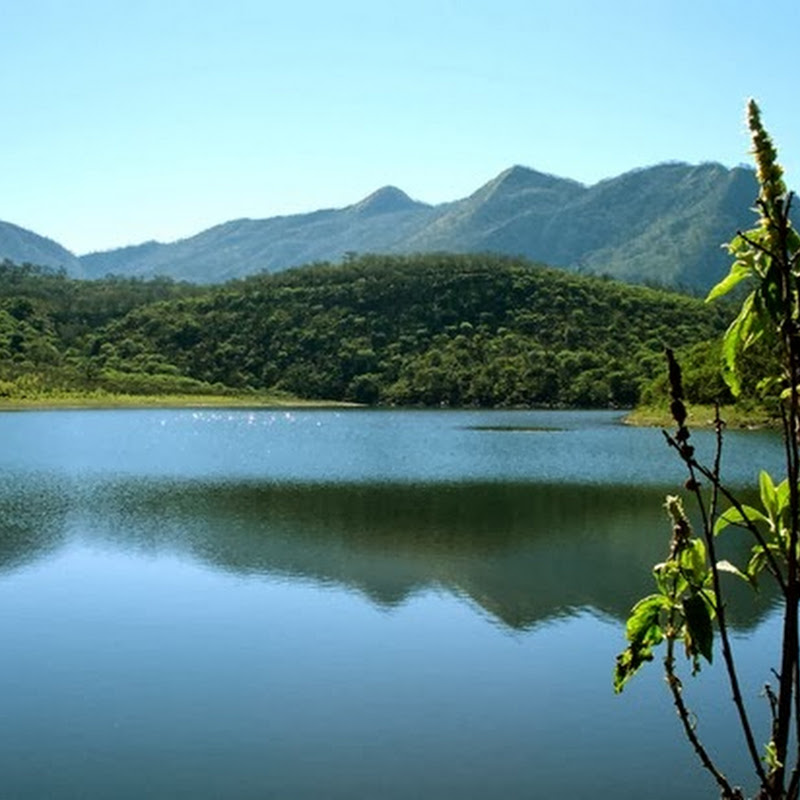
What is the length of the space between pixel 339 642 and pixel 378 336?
14695cm

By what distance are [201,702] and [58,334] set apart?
164 meters

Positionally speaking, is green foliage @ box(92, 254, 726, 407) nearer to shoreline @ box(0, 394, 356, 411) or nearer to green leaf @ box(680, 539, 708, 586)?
shoreline @ box(0, 394, 356, 411)

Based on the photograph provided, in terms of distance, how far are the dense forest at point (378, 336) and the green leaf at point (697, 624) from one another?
12835 cm

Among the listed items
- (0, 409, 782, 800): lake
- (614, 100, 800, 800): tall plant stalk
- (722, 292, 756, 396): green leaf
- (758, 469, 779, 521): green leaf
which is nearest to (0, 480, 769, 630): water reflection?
(0, 409, 782, 800): lake

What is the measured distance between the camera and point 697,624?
2.68 m

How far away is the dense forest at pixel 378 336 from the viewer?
141 m

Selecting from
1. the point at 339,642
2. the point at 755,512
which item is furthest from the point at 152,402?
the point at 755,512

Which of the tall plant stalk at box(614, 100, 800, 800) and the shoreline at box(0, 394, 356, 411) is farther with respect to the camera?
the shoreline at box(0, 394, 356, 411)

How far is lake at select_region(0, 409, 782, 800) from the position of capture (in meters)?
12.9

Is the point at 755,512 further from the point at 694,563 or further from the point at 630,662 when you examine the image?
the point at 630,662

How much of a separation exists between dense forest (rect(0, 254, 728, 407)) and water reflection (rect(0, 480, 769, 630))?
91788 millimetres

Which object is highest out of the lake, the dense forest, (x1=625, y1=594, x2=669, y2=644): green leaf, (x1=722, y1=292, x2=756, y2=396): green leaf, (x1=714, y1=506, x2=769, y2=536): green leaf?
the dense forest

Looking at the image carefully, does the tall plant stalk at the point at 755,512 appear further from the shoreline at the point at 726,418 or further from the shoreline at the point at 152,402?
the shoreline at the point at 152,402

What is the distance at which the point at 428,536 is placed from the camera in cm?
3084
